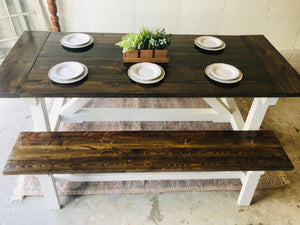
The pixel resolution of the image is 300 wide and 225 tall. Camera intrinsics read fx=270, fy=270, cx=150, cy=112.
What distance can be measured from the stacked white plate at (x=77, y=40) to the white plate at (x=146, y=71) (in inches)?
19.7

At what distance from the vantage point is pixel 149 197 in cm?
202

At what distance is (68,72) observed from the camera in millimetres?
1778

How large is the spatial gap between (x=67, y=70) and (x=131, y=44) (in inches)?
18.3

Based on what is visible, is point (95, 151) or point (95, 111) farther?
point (95, 111)

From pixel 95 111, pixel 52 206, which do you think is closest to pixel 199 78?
pixel 95 111

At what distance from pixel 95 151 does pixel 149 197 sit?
0.61m

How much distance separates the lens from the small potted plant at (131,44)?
1841 millimetres

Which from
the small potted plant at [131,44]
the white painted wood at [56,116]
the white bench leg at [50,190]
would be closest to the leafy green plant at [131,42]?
the small potted plant at [131,44]

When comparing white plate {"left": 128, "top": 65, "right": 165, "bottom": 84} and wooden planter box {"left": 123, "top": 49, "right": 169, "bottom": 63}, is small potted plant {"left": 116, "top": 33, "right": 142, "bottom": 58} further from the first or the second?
white plate {"left": 128, "top": 65, "right": 165, "bottom": 84}

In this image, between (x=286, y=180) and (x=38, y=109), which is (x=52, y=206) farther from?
(x=286, y=180)

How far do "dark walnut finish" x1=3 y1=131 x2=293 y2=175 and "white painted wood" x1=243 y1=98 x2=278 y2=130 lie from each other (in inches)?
5.0

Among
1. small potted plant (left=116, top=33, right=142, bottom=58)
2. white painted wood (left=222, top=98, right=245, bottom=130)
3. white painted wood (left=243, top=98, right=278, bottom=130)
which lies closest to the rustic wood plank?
small potted plant (left=116, top=33, right=142, bottom=58)

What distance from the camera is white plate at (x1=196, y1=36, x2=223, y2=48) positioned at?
7.07 ft

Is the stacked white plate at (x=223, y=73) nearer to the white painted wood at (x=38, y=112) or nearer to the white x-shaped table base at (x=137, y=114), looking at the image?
the white x-shaped table base at (x=137, y=114)
